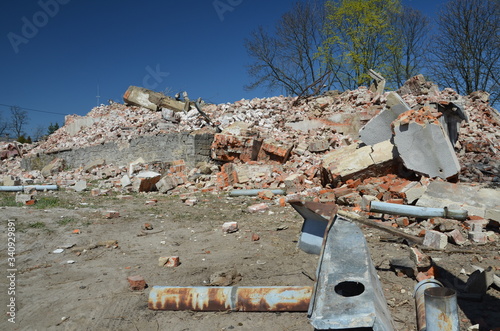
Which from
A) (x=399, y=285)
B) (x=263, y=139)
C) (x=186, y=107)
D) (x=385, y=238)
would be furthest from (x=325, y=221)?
(x=186, y=107)

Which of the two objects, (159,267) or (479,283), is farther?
(159,267)

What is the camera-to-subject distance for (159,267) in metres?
3.62

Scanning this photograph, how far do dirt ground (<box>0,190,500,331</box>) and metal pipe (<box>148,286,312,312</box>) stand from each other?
0.19ft

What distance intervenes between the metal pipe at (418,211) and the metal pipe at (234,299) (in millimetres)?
2850

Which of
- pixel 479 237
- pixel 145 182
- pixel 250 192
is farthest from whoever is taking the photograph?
pixel 145 182

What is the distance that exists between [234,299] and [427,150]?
17.6ft

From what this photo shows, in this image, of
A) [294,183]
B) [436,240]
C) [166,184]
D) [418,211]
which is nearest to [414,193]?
[418,211]

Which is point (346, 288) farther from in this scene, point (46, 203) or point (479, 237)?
point (46, 203)

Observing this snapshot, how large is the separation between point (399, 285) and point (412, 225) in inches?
79.4

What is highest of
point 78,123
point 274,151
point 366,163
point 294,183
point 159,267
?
point 78,123

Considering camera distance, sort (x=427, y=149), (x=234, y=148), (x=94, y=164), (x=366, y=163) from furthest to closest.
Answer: (x=94, y=164) → (x=234, y=148) → (x=366, y=163) → (x=427, y=149)

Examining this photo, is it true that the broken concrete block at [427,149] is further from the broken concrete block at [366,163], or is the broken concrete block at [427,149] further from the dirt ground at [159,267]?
the dirt ground at [159,267]

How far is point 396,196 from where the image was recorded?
230 inches

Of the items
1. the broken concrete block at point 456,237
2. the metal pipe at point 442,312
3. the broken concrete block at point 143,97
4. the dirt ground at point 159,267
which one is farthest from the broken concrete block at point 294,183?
the broken concrete block at point 143,97
